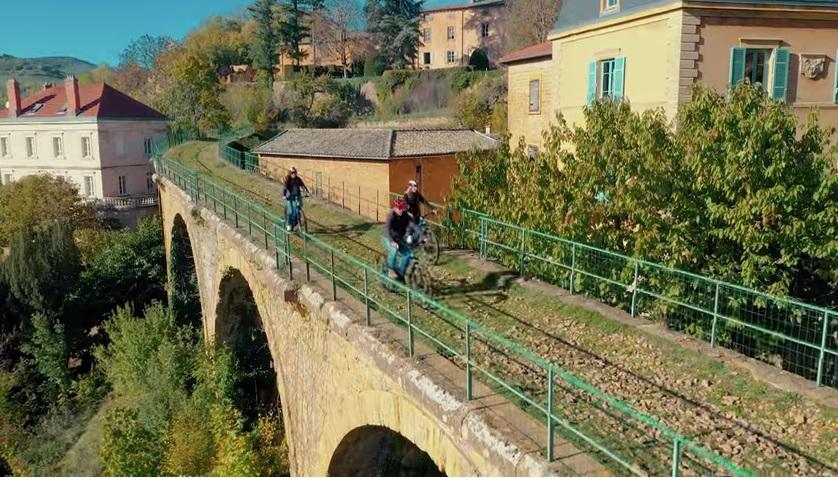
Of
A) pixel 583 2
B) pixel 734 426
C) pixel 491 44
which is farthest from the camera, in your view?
pixel 491 44

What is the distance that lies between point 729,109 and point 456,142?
2063cm

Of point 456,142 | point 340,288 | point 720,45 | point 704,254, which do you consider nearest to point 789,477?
point 704,254

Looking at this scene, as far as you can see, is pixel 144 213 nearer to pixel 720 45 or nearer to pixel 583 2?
pixel 583 2

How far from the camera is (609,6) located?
720 inches

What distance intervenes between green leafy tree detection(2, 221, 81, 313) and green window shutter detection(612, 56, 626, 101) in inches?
880

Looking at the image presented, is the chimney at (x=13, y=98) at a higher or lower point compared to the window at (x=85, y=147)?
higher

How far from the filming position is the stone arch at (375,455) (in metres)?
9.16

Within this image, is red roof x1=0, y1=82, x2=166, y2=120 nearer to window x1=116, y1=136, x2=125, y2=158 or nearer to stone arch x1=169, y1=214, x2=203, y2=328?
window x1=116, y1=136, x2=125, y2=158

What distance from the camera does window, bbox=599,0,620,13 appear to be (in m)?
17.9

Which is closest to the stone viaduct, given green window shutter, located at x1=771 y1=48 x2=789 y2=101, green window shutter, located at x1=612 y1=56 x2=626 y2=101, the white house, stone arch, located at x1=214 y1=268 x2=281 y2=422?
stone arch, located at x1=214 y1=268 x2=281 y2=422

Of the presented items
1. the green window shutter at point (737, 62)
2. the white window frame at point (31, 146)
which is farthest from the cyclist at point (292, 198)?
the white window frame at point (31, 146)

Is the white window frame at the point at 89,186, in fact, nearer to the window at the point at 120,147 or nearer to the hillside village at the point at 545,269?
the window at the point at 120,147

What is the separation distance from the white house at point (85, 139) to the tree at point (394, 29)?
22828mm

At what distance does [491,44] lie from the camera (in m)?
64.0
